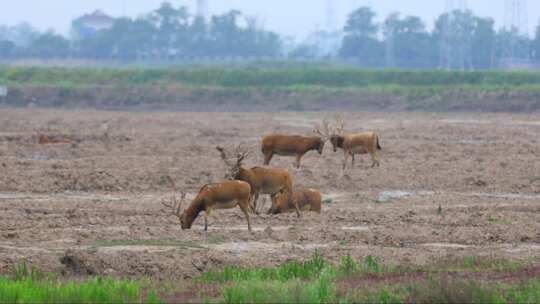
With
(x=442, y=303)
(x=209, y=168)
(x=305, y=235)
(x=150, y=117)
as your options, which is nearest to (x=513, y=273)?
(x=442, y=303)

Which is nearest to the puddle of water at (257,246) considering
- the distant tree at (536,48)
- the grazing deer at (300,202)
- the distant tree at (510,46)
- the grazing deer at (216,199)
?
the grazing deer at (216,199)

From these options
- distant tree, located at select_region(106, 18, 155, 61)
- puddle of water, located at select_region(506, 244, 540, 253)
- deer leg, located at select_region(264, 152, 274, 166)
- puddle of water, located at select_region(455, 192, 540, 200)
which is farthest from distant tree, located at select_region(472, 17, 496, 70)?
Result: puddle of water, located at select_region(506, 244, 540, 253)

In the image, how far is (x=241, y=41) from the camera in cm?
12962

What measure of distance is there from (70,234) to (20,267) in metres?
2.46

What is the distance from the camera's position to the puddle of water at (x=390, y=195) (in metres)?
24.3

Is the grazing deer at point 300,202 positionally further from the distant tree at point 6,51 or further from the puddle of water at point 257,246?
the distant tree at point 6,51

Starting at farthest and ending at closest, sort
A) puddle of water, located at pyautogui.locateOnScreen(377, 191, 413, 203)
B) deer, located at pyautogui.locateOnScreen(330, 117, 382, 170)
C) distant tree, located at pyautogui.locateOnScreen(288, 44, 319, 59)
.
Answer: distant tree, located at pyautogui.locateOnScreen(288, 44, 319, 59), deer, located at pyautogui.locateOnScreen(330, 117, 382, 170), puddle of water, located at pyautogui.locateOnScreen(377, 191, 413, 203)

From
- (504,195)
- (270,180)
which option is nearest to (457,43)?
(504,195)

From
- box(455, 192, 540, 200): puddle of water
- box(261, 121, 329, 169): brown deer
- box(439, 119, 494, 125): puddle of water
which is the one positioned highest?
box(261, 121, 329, 169): brown deer

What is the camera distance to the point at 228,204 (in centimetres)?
1969

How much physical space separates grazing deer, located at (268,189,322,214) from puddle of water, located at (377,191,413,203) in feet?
7.55

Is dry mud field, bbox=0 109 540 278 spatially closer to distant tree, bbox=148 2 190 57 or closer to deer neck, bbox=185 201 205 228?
deer neck, bbox=185 201 205 228

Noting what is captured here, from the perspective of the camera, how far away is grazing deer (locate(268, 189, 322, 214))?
22.0 meters

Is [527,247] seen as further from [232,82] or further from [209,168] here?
[232,82]
